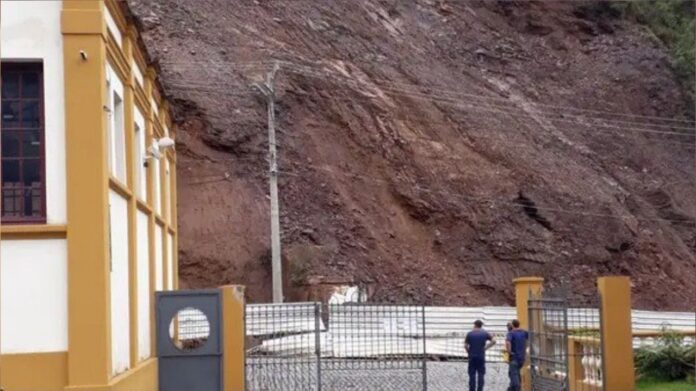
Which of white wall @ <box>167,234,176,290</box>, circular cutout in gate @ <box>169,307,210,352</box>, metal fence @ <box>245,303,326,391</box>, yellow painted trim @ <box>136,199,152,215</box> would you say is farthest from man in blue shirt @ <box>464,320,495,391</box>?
white wall @ <box>167,234,176,290</box>

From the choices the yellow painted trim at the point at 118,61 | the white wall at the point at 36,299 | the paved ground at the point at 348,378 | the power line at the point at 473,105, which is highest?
the power line at the point at 473,105

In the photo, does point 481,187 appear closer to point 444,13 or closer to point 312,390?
point 444,13

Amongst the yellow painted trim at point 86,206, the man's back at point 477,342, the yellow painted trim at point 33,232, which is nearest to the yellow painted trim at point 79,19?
the yellow painted trim at point 86,206

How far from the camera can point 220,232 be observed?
41.8 metres

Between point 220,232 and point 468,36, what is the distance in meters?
21.2

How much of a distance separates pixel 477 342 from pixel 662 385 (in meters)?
3.25

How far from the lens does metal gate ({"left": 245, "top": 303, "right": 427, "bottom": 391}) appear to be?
2545 cm

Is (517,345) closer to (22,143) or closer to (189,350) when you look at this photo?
(189,350)

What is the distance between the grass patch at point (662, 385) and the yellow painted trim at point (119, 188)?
8605 mm

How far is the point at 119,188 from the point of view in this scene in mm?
17109

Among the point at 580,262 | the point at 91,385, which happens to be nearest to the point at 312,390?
the point at 91,385

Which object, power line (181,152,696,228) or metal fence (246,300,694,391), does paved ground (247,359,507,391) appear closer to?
metal fence (246,300,694,391)

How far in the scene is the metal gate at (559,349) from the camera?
19.1 m

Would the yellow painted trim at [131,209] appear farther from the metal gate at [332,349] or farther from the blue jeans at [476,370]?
the blue jeans at [476,370]
